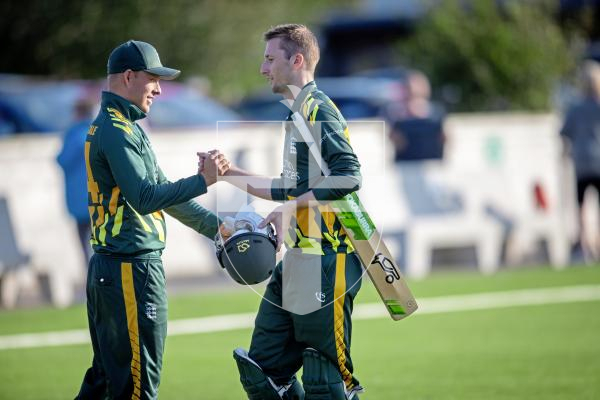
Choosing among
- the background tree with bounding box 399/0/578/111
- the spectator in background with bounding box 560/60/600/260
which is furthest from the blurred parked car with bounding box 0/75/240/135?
the spectator in background with bounding box 560/60/600/260

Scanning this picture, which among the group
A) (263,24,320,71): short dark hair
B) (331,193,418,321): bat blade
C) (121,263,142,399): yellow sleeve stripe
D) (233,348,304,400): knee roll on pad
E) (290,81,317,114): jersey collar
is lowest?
(233,348,304,400): knee roll on pad

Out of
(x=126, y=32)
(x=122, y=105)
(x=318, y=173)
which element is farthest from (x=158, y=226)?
(x=126, y=32)

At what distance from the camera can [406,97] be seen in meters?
17.1

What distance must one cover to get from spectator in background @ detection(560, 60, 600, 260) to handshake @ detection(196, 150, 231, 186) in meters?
11.1

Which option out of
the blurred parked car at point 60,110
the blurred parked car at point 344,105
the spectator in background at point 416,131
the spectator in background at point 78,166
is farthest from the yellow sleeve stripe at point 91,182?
the blurred parked car at point 344,105

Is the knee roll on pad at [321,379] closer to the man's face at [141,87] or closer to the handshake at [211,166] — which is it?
the handshake at [211,166]

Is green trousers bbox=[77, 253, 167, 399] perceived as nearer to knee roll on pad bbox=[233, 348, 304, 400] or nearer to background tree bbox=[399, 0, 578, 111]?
knee roll on pad bbox=[233, 348, 304, 400]

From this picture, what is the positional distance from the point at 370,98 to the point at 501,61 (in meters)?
2.60

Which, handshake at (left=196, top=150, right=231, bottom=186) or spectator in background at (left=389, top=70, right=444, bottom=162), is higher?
spectator in background at (left=389, top=70, right=444, bottom=162)

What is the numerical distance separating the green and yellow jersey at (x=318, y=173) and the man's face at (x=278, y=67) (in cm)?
12

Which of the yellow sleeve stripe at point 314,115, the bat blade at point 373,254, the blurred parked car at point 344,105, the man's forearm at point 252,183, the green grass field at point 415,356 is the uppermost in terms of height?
the blurred parked car at point 344,105

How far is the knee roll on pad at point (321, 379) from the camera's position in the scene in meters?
6.67

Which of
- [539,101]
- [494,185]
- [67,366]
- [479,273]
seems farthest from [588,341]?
[539,101]

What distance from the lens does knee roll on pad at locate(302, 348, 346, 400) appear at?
6672mm
